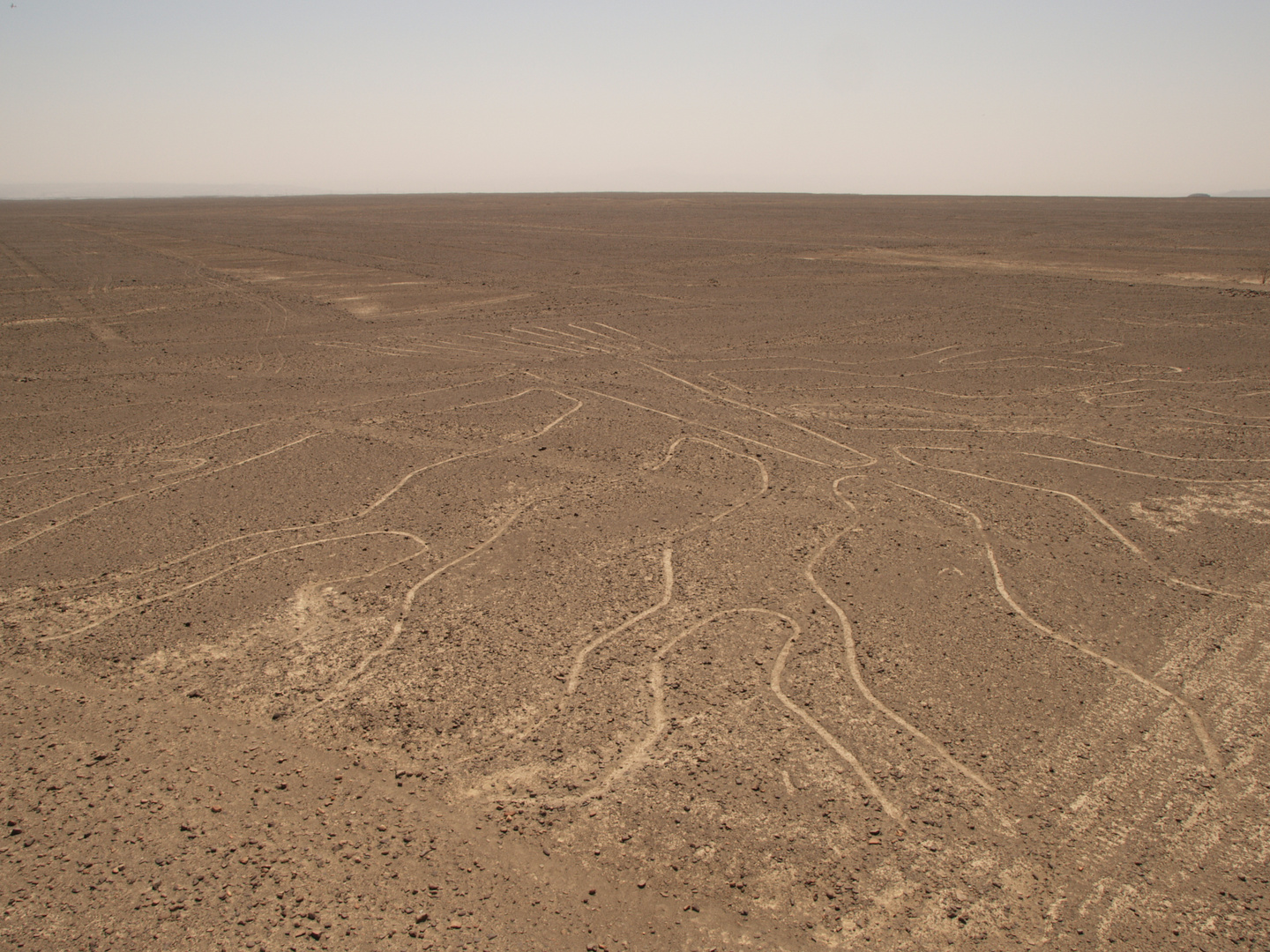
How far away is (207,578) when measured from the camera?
5.70m

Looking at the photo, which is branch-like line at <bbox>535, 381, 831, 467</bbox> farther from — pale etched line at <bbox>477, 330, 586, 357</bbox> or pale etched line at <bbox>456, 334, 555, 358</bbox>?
pale etched line at <bbox>477, 330, 586, 357</bbox>

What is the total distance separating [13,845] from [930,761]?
4089 mm

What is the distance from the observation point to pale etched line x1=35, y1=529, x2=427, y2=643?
16.6 feet

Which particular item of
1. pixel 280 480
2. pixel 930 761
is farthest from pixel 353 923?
pixel 280 480

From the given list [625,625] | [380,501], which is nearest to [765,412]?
[380,501]

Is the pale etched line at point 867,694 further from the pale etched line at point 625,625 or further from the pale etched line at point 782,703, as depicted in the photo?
the pale etched line at point 625,625

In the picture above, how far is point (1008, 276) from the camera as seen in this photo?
20688 millimetres

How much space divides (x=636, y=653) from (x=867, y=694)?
1322mm

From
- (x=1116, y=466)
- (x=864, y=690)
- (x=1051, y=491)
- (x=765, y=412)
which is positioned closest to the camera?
(x=864, y=690)

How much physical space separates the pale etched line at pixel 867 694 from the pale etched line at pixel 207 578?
2.92 m

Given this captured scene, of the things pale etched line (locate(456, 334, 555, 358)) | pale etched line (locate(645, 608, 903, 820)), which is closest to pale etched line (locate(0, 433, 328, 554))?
pale etched line (locate(456, 334, 555, 358))

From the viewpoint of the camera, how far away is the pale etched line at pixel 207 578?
507cm

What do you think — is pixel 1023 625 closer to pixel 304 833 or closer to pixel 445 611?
pixel 445 611

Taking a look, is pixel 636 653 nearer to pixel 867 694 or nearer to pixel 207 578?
pixel 867 694
